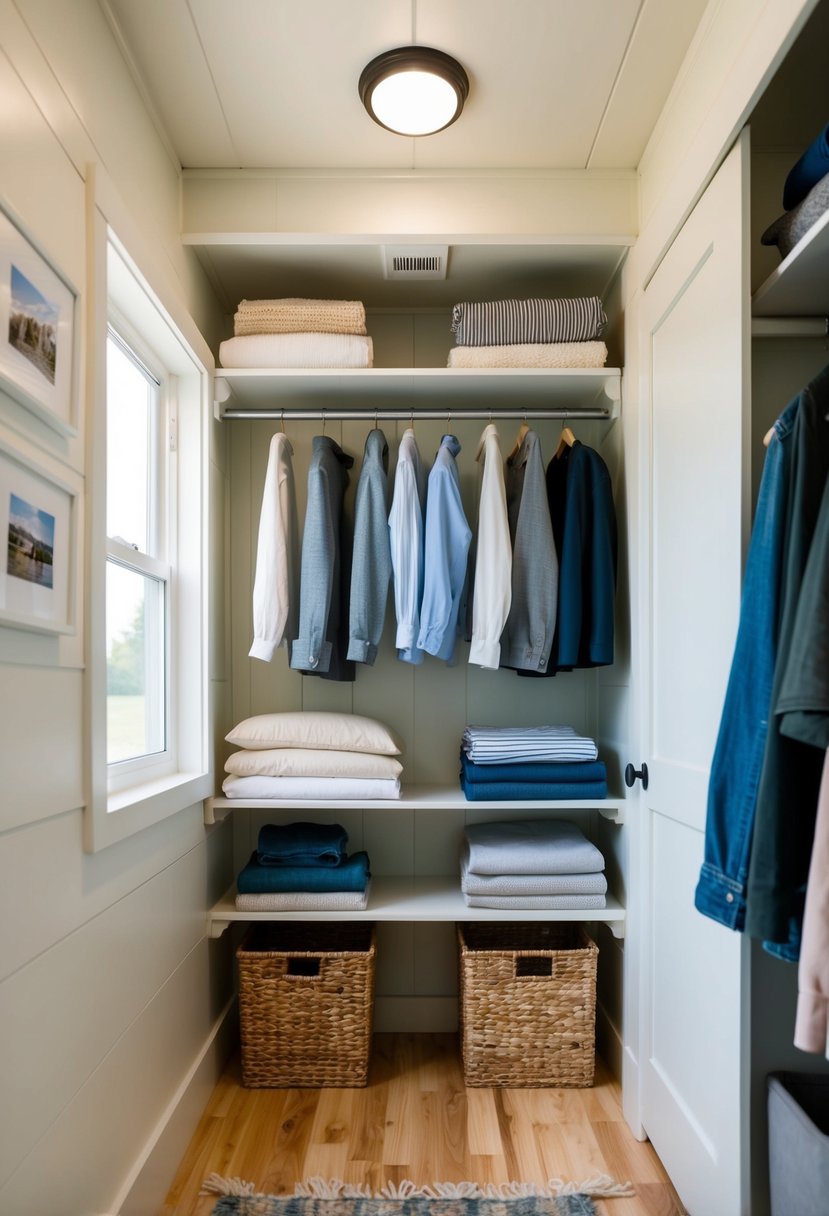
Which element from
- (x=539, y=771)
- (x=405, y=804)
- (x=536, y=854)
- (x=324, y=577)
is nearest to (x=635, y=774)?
(x=539, y=771)

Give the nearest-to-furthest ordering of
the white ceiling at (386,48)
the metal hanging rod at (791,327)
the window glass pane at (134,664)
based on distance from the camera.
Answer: the metal hanging rod at (791,327) < the white ceiling at (386,48) < the window glass pane at (134,664)

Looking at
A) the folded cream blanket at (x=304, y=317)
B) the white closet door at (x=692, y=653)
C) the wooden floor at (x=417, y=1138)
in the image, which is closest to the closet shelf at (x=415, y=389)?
the folded cream blanket at (x=304, y=317)

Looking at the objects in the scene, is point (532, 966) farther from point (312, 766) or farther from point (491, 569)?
point (491, 569)

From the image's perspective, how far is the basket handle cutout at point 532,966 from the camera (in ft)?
7.97

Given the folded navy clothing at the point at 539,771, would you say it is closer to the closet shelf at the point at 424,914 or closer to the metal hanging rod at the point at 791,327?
the closet shelf at the point at 424,914

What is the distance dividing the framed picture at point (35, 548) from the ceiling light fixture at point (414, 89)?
48.0 inches

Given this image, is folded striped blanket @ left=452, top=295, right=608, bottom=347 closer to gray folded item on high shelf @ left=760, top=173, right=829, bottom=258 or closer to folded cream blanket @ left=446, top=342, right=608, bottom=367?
folded cream blanket @ left=446, top=342, right=608, bottom=367

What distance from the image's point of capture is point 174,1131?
1976mm

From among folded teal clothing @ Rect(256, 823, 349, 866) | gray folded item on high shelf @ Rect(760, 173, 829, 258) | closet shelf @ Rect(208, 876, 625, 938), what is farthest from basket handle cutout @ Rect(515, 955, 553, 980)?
gray folded item on high shelf @ Rect(760, 173, 829, 258)

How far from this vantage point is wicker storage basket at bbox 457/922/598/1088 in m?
2.39

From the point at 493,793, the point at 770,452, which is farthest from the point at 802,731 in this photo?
the point at 493,793

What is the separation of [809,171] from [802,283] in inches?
7.0

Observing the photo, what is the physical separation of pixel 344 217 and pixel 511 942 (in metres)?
2.17

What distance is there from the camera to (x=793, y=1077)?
4.97 feet
